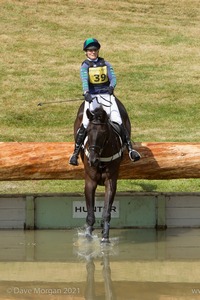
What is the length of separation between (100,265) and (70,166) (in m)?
2.70

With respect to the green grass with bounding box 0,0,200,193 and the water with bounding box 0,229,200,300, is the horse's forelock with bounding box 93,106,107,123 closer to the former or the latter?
the water with bounding box 0,229,200,300

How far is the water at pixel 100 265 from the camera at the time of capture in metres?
12.2

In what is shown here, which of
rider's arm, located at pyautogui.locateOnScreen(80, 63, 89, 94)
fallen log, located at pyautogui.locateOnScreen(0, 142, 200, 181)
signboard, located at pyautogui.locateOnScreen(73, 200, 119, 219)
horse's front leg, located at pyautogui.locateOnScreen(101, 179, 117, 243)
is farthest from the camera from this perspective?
signboard, located at pyautogui.locateOnScreen(73, 200, 119, 219)

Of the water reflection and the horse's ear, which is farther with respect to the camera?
the horse's ear

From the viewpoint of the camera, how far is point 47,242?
15.3m

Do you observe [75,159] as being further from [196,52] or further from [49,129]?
[196,52]

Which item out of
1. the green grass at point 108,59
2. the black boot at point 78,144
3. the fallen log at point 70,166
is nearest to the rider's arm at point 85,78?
the black boot at point 78,144

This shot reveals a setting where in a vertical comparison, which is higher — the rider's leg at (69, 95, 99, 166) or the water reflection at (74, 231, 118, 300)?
the rider's leg at (69, 95, 99, 166)

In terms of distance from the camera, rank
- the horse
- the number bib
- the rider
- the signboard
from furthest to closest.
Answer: the signboard < the number bib < the rider < the horse

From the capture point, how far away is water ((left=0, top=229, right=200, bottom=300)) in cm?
1218

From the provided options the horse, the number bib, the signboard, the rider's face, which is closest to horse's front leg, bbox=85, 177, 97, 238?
the horse

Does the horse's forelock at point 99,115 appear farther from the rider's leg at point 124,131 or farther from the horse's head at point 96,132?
the rider's leg at point 124,131

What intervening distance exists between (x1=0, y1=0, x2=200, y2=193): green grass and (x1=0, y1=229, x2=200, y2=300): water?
309 centimetres

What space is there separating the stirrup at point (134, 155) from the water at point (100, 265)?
1.38m
